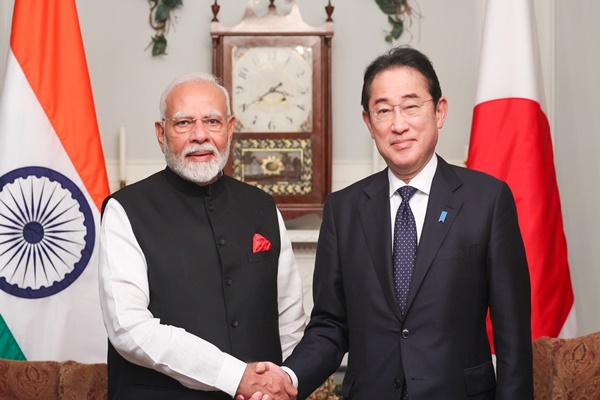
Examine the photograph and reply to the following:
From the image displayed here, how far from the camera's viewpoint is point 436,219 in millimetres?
2051

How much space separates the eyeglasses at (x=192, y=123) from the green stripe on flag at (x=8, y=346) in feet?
4.31

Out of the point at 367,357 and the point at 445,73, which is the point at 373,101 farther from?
the point at 445,73

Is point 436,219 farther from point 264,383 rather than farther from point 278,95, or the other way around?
point 278,95

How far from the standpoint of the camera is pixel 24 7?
355 centimetres

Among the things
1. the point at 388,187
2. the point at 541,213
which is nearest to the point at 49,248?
the point at 388,187

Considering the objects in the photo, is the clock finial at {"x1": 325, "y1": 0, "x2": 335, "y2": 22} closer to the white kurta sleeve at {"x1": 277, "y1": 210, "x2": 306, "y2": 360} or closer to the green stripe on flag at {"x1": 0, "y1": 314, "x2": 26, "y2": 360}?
the white kurta sleeve at {"x1": 277, "y1": 210, "x2": 306, "y2": 360}

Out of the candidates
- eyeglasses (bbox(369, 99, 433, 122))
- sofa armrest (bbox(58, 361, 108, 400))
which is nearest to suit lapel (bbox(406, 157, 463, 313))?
eyeglasses (bbox(369, 99, 433, 122))

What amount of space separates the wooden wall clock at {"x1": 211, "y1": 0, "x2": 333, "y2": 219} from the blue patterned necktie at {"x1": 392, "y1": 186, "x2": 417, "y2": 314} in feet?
7.65

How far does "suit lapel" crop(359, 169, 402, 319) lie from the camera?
6.67 feet

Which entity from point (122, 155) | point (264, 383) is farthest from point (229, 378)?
point (122, 155)

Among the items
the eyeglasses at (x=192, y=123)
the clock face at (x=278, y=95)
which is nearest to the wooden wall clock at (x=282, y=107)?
the clock face at (x=278, y=95)

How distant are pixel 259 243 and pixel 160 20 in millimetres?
2594

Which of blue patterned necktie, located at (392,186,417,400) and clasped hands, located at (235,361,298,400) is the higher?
blue patterned necktie, located at (392,186,417,400)

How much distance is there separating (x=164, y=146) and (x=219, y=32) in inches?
80.9
